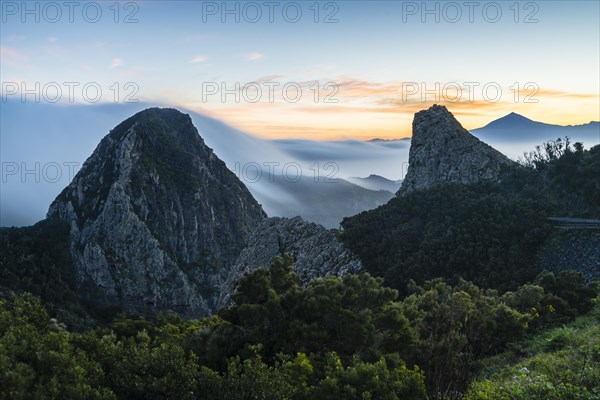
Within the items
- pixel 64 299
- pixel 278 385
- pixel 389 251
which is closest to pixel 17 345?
pixel 278 385

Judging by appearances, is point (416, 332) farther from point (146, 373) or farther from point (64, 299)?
point (64, 299)

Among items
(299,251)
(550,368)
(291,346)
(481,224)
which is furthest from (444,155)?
(291,346)

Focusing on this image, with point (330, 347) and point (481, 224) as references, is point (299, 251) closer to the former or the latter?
point (481, 224)

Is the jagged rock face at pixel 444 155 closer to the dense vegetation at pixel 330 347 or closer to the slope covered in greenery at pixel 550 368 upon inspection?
the dense vegetation at pixel 330 347

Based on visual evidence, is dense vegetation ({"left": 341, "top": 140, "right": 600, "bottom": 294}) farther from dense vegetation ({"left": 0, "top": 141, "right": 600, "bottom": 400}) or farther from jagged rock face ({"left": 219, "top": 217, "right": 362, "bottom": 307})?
dense vegetation ({"left": 0, "top": 141, "right": 600, "bottom": 400})

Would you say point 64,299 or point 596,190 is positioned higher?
point 596,190

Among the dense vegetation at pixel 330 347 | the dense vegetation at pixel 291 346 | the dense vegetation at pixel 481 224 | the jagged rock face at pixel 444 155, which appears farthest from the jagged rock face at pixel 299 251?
the jagged rock face at pixel 444 155
